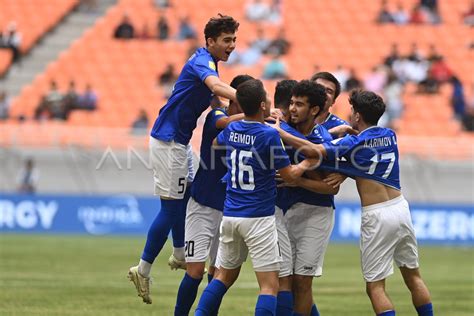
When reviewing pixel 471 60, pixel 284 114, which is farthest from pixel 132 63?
pixel 284 114

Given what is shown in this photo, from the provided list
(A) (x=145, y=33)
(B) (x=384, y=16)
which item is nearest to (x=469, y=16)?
(B) (x=384, y=16)

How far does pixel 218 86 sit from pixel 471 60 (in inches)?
786

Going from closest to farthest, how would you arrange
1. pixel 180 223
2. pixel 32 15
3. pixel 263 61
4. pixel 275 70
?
pixel 180 223 < pixel 275 70 < pixel 263 61 < pixel 32 15

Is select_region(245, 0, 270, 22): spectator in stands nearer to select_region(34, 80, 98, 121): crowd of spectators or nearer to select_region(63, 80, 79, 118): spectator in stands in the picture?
select_region(34, 80, 98, 121): crowd of spectators

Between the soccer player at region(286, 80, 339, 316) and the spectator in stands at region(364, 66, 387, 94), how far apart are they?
17624 millimetres

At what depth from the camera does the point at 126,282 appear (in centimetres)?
1520

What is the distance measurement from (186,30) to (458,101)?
7.84 meters

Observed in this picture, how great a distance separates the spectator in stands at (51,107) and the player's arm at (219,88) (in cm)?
1724

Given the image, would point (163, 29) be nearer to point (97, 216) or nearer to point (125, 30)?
point (125, 30)

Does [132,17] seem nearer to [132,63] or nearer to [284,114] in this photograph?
[132,63]

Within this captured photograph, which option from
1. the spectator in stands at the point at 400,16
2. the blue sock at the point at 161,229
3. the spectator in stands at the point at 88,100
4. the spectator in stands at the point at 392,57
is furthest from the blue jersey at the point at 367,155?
the spectator in stands at the point at 400,16

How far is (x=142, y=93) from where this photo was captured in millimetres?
28250

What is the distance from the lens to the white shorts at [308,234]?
998 centimetres

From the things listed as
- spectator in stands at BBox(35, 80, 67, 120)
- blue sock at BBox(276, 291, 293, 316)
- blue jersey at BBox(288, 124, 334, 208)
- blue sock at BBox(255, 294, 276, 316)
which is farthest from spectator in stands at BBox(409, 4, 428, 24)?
blue sock at BBox(255, 294, 276, 316)
